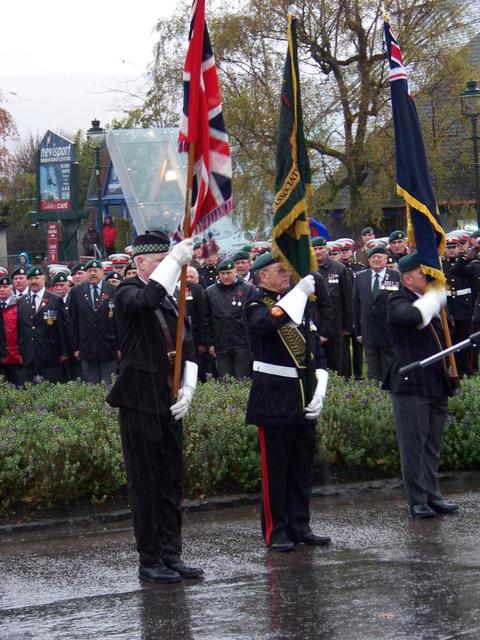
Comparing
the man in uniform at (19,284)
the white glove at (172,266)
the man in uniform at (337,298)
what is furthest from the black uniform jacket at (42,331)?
the white glove at (172,266)

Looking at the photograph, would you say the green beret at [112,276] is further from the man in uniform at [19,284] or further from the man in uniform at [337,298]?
the man in uniform at [337,298]

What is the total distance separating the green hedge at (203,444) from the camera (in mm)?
9594

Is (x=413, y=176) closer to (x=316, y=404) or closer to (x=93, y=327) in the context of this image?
(x=316, y=404)

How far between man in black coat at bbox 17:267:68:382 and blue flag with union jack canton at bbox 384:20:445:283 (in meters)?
Answer: 7.74

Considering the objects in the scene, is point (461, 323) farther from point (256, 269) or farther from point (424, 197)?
point (256, 269)

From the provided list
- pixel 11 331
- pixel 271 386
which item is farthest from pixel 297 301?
pixel 11 331

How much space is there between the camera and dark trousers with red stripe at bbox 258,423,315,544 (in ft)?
26.5

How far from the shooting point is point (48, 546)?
8.90m

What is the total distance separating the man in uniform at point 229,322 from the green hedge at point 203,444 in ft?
11.3

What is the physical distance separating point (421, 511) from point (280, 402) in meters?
1.70

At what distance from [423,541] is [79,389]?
16.9ft

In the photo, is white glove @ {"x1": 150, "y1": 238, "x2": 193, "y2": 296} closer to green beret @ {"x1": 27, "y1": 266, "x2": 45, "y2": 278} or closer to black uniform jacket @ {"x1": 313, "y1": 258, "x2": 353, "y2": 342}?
black uniform jacket @ {"x1": 313, "y1": 258, "x2": 353, "y2": 342}

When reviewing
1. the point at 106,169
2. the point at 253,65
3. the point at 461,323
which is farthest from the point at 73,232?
the point at 461,323

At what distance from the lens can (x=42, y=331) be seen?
16.0 metres
